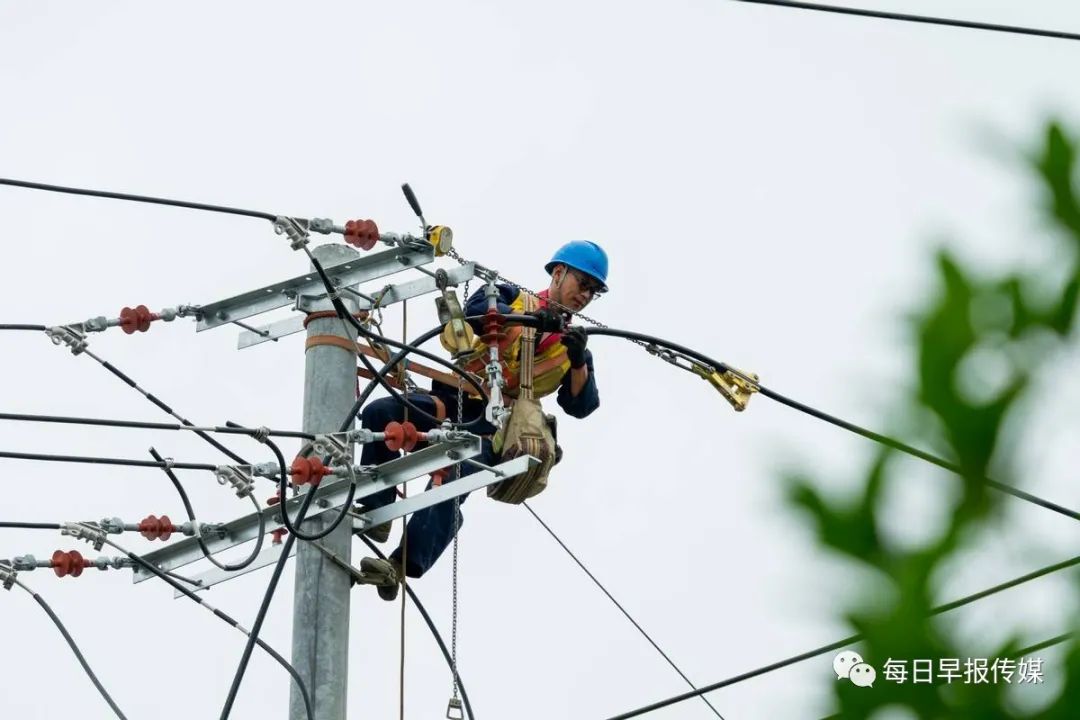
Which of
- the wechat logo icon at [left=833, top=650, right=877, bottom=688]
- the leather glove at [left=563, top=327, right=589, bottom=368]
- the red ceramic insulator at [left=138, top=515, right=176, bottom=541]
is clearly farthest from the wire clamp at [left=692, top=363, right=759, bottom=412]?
the wechat logo icon at [left=833, top=650, right=877, bottom=688]

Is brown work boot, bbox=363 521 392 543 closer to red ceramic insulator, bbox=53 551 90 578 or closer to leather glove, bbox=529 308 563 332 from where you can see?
leather glove, bbox=529 308 563 332

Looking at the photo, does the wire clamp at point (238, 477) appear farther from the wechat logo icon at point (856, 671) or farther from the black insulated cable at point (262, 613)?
the wechat logo icon at point (856, 671)

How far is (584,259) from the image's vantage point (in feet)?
30.2

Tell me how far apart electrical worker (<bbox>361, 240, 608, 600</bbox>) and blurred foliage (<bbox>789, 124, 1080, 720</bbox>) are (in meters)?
6.21

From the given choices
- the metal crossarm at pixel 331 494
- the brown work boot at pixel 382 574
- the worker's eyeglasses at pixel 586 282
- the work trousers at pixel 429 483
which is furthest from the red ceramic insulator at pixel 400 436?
the worker's eyeglasses at pixel 586 282

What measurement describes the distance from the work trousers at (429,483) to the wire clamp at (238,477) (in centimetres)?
53

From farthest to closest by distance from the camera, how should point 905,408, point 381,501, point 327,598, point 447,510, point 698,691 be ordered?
point 447,510 < point 381,501 < point 327,598 < point 698,691 < point 905,408

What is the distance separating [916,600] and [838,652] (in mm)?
285

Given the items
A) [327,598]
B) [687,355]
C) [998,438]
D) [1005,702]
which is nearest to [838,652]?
[1005,702]

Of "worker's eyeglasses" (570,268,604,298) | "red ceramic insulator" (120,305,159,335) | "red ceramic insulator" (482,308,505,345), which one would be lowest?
"red ceramic insulator" (482,308,505,345)

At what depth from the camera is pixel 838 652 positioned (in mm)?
1751

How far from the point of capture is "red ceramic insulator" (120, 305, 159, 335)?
27.7 feet

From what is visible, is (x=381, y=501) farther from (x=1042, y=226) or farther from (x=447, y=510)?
(x=1042, y=226)

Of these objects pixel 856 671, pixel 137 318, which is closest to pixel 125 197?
pixel 137 318
